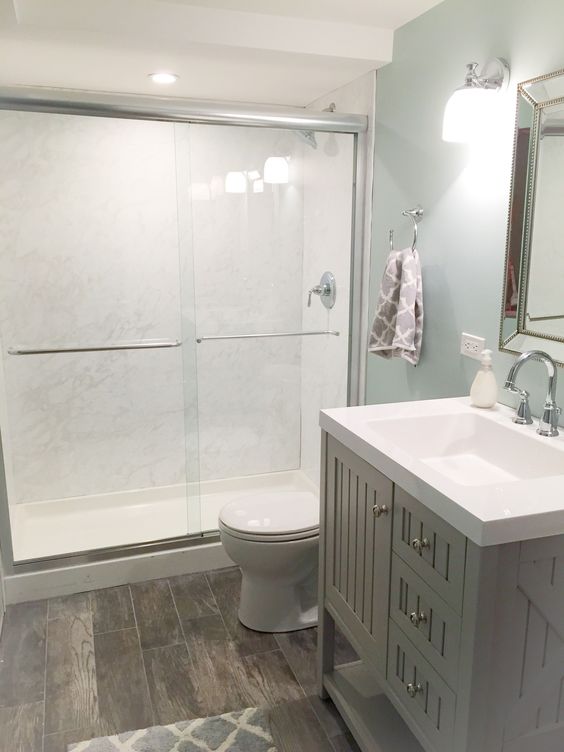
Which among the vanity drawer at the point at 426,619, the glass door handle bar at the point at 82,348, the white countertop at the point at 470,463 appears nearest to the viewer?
the white countertop at the point at 470,463

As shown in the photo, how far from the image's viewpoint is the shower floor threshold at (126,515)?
2992mm

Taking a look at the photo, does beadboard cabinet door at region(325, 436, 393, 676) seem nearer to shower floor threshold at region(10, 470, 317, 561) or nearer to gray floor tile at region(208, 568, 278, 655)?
gray floor tile at region(208, 568, 278, 655)

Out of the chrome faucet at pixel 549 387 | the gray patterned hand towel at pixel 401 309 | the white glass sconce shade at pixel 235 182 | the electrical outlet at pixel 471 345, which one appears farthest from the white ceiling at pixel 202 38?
the chrome faucet at pixel 549 387

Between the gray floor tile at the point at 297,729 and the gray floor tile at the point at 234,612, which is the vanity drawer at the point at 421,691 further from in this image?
the gray floor tile at the point at 234,612

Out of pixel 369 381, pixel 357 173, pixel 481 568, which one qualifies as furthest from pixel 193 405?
pixel 481 568

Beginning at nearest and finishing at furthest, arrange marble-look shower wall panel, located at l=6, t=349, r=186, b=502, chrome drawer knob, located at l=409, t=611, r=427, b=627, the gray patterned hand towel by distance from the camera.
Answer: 1. chrome drawer knob, located at l=409, t=611, r=427, b=627
2. the gray patterned hand towel
3. marble-look shower wall panel, located at l=6, t=349, r=186, b=502

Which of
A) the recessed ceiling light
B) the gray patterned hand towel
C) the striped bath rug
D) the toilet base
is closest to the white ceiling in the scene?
the recessed ceiling light

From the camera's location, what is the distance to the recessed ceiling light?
9.12 ft

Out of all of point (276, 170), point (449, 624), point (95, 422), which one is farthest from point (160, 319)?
point (449, 624)

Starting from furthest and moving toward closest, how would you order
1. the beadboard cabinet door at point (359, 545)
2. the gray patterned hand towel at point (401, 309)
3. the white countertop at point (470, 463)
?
1. the gray patterned hand towel at point (401, 309)
2. the beadboard cabinet door at point (359, 545)
3. the white countertop at point (470, 463)

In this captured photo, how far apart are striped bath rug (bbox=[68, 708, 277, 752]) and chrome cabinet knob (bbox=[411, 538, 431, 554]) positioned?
0.86 m

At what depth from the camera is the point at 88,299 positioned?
130 inches

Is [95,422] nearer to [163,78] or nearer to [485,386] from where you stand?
[163,78]

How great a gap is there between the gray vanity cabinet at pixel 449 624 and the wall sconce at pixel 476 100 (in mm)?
1015
